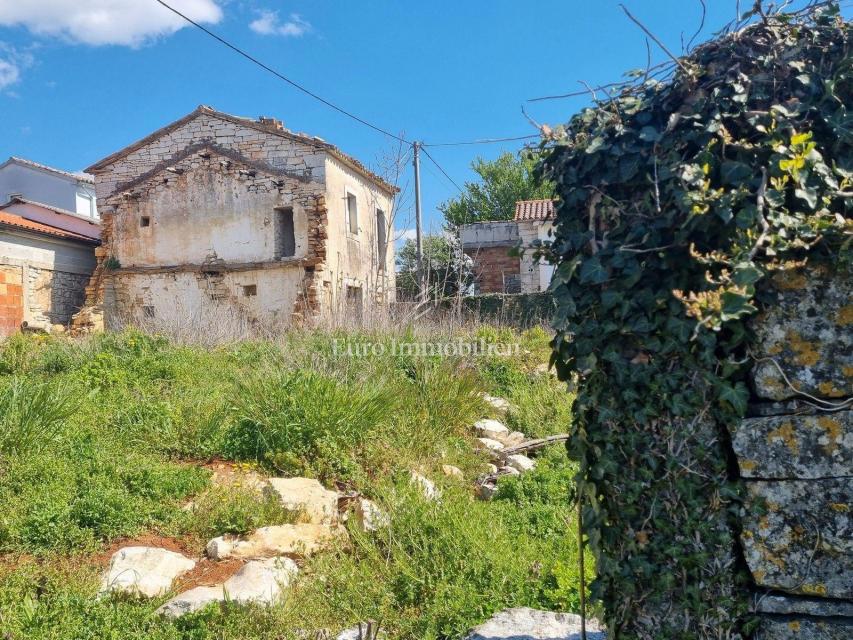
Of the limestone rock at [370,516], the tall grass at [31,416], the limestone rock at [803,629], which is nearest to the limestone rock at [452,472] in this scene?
the limestone rock at [370,516]

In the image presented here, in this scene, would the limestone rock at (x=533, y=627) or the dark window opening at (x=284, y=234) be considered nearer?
the limestone rock at (x=533, y=627)

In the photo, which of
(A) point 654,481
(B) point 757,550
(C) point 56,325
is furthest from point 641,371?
(C) point 56,325

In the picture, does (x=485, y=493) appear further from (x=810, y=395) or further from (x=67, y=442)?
(x=810, y=395)

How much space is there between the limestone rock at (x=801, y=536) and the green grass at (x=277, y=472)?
1583 mm

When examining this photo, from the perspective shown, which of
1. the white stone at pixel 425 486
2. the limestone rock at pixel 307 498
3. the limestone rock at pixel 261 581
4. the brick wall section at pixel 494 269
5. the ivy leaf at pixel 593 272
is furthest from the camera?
the brick wall section at pixel 494 269

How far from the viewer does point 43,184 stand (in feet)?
78.6

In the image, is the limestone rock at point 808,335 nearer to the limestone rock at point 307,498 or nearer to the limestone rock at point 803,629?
the limestone rock at point 803,629

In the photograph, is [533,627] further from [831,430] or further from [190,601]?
[190,601]

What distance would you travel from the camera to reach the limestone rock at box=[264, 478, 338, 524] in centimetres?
450

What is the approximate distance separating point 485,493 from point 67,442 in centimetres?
350

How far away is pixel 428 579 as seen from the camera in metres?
3.58

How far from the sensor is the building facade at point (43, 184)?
2378 centimetres

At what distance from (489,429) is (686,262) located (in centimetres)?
530

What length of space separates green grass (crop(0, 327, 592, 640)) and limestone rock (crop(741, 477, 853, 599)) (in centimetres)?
158
